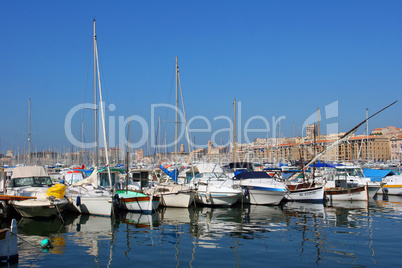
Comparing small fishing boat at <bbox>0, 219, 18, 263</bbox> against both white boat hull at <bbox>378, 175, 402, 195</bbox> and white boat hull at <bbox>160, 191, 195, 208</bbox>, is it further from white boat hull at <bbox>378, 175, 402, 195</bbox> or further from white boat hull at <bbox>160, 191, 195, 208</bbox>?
white boat hull at <bbox>378, 175, 402, 195</bbox>

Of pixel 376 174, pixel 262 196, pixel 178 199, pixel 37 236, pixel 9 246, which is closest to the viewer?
pixel 9 246

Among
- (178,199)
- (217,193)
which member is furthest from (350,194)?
(178,199)

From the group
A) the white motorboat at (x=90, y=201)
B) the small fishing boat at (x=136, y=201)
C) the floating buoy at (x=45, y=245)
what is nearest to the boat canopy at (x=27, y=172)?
the white motorboat at (x=90, y=201)

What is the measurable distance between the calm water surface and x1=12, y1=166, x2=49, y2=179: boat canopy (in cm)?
517

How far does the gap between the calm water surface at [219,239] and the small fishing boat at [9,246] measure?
0.49 meters

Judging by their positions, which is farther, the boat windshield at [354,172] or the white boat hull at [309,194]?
the boat windshield at [354,172]

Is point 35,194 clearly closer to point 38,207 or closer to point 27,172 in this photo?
point 38,207

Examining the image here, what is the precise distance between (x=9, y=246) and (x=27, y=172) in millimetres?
14903

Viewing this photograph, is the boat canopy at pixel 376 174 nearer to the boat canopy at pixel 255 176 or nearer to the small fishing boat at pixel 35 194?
the boat canopy at pixel 255 176

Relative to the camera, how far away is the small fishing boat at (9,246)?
13.0 meters

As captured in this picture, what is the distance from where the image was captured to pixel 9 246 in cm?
1317

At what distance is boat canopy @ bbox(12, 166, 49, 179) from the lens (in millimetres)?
26703

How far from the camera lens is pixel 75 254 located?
1484cm

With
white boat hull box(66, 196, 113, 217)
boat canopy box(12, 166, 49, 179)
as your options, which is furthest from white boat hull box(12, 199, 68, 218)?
boat canopy box(12, 166, 49, 179)
